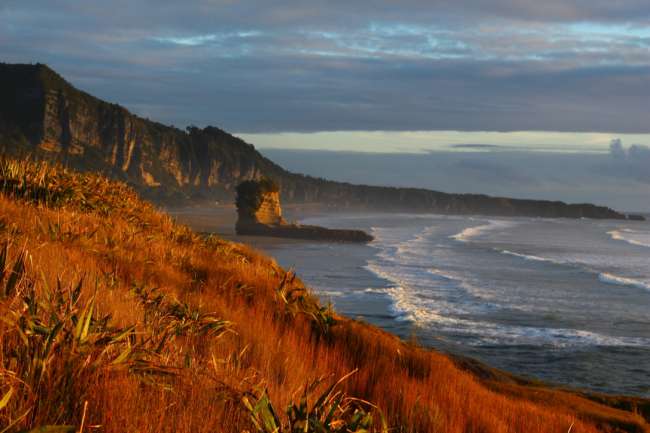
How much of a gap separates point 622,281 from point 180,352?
33967mm

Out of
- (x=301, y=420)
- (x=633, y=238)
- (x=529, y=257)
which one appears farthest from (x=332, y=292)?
(x=633, y=238)

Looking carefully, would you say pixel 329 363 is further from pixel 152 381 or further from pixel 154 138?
pixel 154 138

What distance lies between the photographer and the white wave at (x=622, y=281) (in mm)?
33534

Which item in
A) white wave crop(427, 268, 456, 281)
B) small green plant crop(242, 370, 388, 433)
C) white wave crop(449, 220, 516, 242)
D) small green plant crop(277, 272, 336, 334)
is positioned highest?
small green plant crop(242, 370, 388, 433)

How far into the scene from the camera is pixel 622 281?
114 feet

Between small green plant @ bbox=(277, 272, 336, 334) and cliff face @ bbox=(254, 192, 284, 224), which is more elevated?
small green plant @ bbox=(277, 272, 336, 334)

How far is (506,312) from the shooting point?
24.8 m

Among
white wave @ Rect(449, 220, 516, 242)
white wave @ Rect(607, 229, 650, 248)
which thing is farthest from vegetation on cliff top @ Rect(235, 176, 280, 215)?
white wave @ Rect(607, 229, 650, 248)

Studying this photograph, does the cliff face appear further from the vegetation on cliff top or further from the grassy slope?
the grassy slope

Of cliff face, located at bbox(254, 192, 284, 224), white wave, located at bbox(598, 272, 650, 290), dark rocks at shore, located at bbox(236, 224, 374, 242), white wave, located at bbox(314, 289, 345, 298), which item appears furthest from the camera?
cliff face, located at bbox(254, 192, 284, 224)

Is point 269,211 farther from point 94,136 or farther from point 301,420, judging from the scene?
point 94,136

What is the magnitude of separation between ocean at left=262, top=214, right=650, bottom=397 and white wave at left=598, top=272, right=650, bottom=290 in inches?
2.0

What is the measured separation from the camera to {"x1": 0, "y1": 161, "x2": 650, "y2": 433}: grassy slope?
3.36 meters

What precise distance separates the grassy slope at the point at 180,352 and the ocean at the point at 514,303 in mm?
6466
